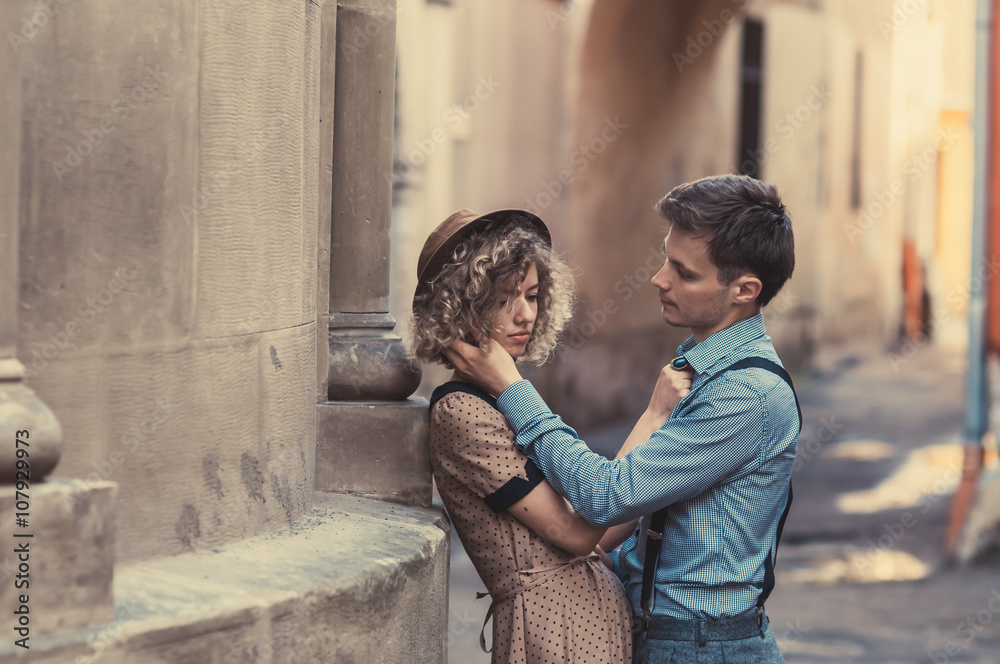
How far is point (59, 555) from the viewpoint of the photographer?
1642 mm

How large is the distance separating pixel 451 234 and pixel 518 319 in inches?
7.9

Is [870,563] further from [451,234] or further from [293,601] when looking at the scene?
[293,601]

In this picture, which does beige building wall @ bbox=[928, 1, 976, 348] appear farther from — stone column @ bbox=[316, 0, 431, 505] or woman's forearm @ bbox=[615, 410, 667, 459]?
woman's forearm @ bbox=[615, 410, 667, 459]

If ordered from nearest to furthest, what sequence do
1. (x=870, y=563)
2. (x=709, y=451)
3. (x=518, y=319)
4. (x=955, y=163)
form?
(x=709, y=451) → (x=518, y=319) → (x=870, y=563) → (x=955, y=163)

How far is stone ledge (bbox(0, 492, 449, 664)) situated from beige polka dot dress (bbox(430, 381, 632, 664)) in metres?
0.14

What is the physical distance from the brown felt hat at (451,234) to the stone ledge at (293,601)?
1.59 ft

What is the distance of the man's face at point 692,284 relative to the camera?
2.14 meters

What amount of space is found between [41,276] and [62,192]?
0.41 ft

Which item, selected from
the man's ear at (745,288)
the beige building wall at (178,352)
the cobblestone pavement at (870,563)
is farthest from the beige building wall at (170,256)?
the cobblestone pavement at (870,563)

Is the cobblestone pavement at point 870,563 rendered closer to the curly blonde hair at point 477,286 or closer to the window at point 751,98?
the curly blonde hair at point 477,286

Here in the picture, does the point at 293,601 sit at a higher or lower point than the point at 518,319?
lower

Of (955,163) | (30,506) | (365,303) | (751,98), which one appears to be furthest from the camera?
(955,163)

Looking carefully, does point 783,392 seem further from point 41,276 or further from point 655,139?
point 655,139

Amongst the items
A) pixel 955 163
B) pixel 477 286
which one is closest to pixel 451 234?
pixel 477 286
